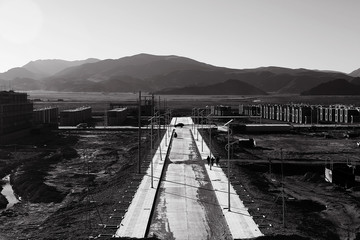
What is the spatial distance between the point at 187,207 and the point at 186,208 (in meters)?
0.25

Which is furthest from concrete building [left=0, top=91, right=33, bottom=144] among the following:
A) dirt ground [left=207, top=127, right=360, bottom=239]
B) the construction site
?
dirt ground [left=207, top=127, right=360, bottom=239]

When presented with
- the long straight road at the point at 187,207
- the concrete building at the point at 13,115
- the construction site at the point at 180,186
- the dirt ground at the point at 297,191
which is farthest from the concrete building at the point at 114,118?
the long straight road at the point at 187,207

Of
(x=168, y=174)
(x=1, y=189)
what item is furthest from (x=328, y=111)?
(x=1, y=189)

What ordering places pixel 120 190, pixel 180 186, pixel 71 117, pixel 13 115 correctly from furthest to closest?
pixel 71 117 < pixel 13 115 < pixel 180 186 < pixel 120 190

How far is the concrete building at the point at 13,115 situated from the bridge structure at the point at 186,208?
38.0 meters

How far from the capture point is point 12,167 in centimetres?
5359

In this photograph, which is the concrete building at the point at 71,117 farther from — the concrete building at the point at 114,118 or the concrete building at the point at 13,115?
the concrete building at the point at 13,115

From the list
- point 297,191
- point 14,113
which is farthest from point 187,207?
point 14,113

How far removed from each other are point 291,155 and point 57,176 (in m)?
30.6

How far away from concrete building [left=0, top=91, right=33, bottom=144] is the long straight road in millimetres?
38158

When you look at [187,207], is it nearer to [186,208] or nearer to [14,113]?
[186,208]

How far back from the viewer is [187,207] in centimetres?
3200

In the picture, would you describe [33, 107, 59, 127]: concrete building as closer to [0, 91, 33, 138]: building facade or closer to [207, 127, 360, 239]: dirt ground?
[0, 91, 33, 138]: building facade

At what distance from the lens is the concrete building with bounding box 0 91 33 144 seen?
7562 cm
